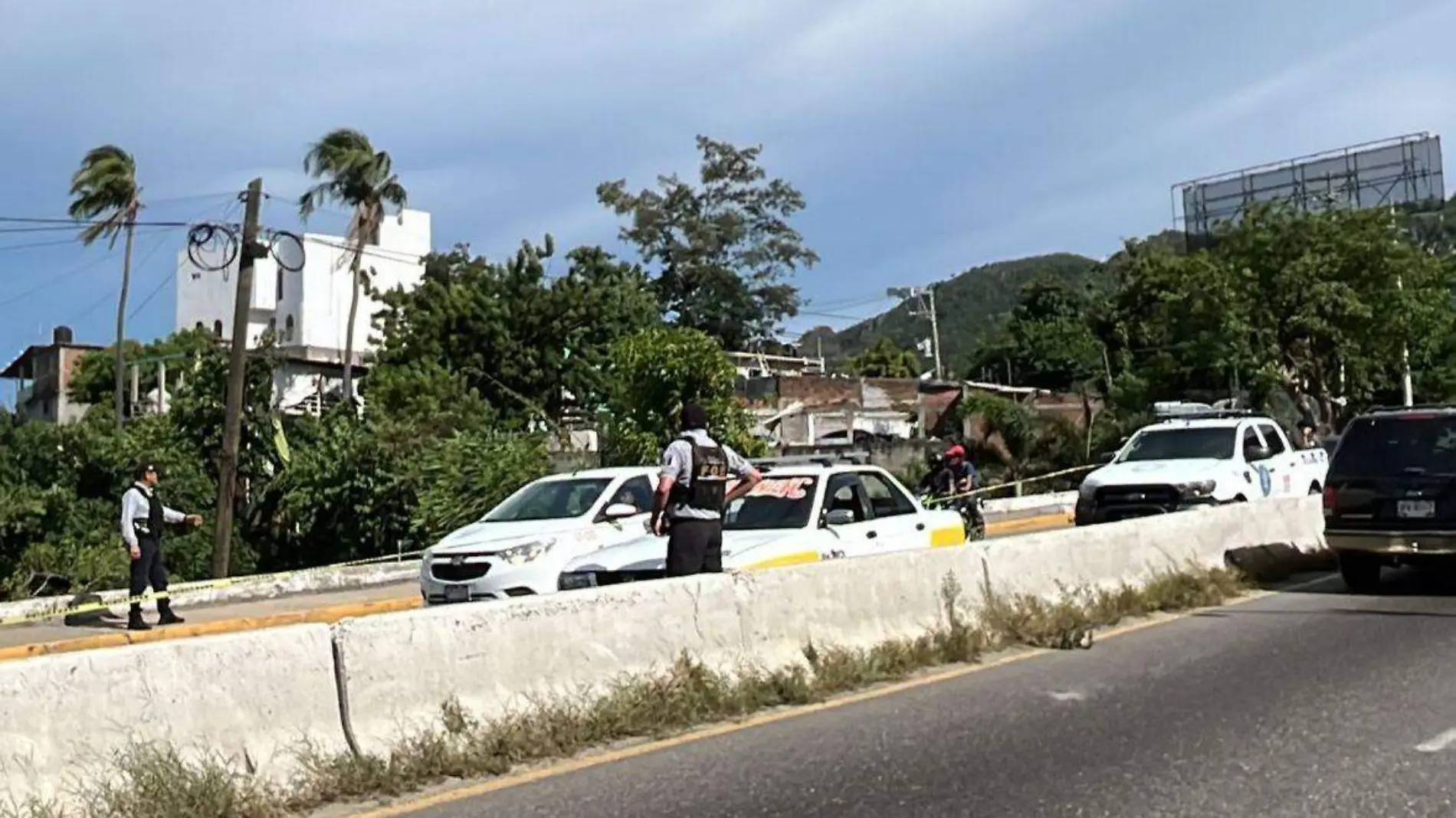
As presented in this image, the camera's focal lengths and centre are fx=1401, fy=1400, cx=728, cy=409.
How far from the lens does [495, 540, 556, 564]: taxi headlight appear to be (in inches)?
539

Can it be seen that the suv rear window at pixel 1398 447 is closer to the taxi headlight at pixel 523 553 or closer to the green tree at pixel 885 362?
the taxi headlight at pixel 523 553

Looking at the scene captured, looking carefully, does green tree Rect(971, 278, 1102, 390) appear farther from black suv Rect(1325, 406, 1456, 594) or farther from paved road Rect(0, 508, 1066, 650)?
black suv Rect(1325, 406, 1456, 594)

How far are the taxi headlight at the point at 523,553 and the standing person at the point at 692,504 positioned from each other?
4.22 metres

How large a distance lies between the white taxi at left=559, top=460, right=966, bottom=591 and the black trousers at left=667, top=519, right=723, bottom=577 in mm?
935

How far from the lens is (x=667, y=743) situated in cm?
748

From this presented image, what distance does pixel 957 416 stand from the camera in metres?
47.4

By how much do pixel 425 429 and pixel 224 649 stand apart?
22843mm

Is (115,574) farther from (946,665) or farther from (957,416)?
(957,416)

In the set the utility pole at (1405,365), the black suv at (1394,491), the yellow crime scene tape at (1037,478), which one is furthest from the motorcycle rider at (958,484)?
the utility pole at (1405,365)

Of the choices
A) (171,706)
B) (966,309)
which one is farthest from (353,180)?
(966,309)

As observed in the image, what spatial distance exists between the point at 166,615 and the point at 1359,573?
12561 millimetres

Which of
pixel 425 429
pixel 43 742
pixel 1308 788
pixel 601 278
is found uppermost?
pixel 601 278

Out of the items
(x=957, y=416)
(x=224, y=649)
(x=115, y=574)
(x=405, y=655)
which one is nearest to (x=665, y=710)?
(x=405, y=655)

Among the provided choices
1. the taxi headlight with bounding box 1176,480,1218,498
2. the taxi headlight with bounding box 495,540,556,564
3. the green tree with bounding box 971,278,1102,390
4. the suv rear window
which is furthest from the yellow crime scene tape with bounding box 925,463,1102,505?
the green tree with bounding box 971,278,1102,390
